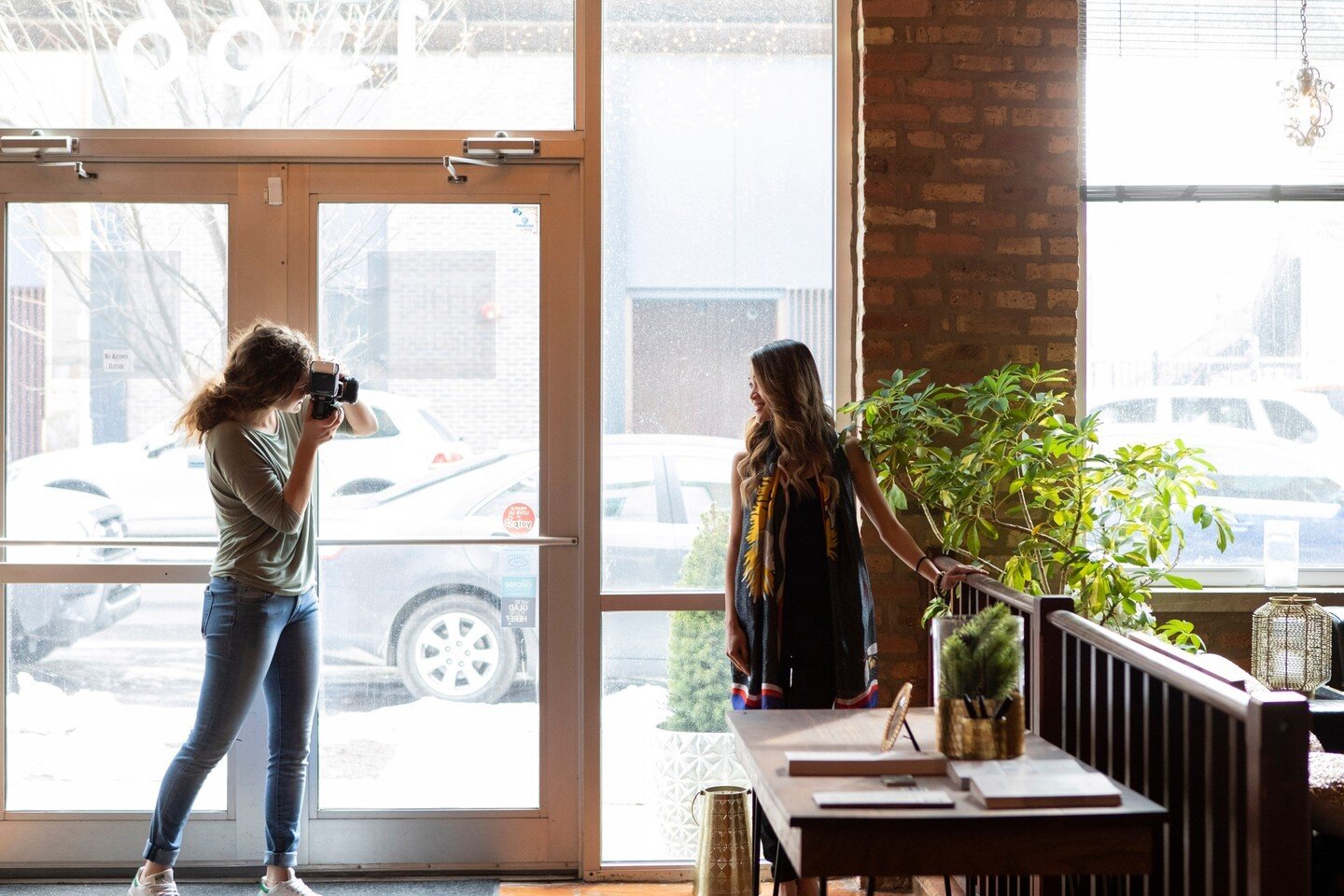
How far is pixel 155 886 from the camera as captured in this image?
3.01 metres

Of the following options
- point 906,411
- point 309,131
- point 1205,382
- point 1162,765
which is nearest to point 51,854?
point 309,131

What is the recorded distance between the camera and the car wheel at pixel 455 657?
3.56 m

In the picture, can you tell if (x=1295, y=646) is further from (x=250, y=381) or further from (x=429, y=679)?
(x=250, y=381)

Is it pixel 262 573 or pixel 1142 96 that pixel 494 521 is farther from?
pixel 1142 96

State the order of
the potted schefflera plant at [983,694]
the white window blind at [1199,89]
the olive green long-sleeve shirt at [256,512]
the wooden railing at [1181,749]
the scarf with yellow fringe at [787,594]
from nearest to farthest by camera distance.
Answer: the wooden railing at [1181,749]
the potted schefflera plant at [983,694]
the scarf with yellow fringe at [787,594]
the olive green long-sleeve shirt at [256,512]
the white window blind at [1199,89]

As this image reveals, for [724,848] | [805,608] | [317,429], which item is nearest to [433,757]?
[724,848]

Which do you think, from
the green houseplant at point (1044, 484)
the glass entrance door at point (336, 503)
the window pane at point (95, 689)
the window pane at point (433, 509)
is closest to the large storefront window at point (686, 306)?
the glass entrance door at point (336, 503)

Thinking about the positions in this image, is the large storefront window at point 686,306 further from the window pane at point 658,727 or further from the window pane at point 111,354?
the window pane at point 111,354

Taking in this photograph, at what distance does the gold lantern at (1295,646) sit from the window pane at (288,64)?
2.59 m

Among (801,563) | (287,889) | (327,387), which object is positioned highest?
(327,387)

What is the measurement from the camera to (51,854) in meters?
3.52

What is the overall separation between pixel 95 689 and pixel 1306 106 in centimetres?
390

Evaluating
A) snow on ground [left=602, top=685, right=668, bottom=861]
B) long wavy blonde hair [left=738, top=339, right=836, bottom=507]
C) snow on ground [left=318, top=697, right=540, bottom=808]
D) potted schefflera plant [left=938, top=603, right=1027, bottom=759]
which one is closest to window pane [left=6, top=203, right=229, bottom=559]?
snow on ground [left=318, top=697, right=540, bottom=808]

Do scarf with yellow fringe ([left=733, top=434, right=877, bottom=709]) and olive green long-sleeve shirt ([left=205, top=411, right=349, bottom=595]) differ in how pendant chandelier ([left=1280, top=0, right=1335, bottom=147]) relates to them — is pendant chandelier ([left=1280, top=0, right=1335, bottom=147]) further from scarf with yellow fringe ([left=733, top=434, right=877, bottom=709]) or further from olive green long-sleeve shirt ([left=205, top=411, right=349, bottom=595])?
olive green long-sleeve shirt ([left=205, top=411, right=349, bottom=595])
